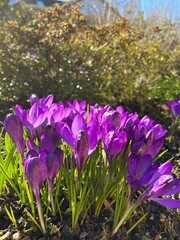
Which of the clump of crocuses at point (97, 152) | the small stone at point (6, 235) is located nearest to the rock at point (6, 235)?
the small stone at point (6, 235)

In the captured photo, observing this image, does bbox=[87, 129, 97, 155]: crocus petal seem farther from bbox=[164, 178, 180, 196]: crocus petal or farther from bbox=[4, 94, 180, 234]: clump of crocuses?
bbox=[164, 178, 180, 196]: crocus petal

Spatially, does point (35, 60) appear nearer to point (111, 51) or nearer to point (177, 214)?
point (111, 51)

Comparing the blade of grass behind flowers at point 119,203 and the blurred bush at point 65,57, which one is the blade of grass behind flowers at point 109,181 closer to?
the blade of grass behind flowers at point 119,203

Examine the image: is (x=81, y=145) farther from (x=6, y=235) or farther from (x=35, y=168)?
(x=6, y=235)

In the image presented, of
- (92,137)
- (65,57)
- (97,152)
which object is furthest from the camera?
(65,57)

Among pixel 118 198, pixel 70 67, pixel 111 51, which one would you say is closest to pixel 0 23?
pixel 70 67

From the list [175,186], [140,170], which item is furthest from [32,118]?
[175,186]
